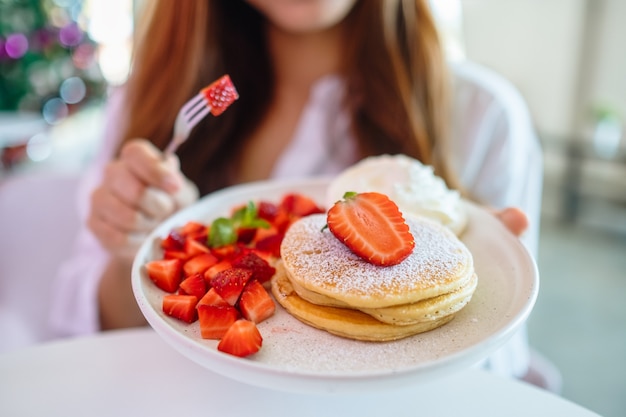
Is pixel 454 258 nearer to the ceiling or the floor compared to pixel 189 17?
nearer to the floor

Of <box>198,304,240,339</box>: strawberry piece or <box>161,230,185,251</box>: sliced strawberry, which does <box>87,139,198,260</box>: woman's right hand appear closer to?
<box>161,230,185,251</box>: sliced strawberry

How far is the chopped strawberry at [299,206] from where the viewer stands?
0.98 metres

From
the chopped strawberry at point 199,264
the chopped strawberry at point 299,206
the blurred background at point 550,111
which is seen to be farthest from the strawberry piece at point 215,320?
the blurred background at point 550,111

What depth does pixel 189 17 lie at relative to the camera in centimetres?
132

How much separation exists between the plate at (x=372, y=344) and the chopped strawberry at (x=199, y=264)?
0.05 meters

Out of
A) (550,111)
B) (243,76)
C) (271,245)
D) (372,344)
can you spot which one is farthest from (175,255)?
(550,111)

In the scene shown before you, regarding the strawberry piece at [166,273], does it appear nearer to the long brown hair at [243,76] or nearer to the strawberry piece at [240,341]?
the strawberry piece at [240,341]

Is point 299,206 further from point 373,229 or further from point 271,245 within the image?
point 373,229

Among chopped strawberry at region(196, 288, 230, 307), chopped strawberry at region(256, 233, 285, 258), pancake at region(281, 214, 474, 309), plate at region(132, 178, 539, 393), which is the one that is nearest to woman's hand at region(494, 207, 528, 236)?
plate at region(132, 178, 539, 393)

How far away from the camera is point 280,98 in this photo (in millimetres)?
1662

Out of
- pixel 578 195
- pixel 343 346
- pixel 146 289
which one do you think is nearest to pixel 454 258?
pixel 343 346

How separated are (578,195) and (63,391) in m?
3.42

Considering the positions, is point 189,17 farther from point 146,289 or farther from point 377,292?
point 377,292

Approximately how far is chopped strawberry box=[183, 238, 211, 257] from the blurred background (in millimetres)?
1878
